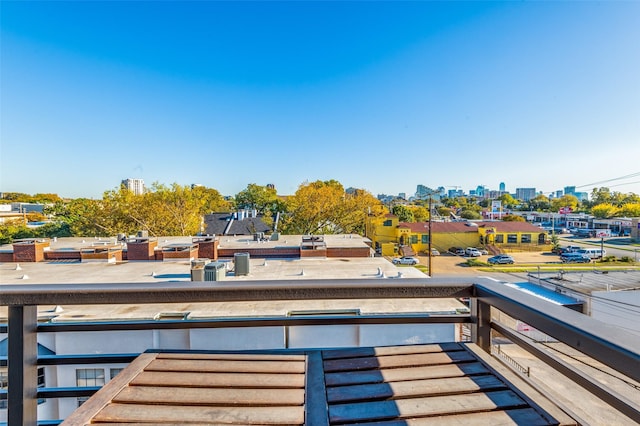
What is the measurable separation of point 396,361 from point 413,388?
0.20 meters

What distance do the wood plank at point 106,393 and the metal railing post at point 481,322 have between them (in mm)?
1520

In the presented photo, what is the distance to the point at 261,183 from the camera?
44.8 meters

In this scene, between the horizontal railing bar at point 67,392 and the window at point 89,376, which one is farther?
the window at point 89,376

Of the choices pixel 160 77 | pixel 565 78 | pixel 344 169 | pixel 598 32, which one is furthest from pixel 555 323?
pixel 344 169

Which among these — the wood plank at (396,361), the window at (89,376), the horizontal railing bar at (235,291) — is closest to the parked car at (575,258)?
the wood plank at (396,361)

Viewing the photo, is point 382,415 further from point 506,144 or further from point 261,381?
point 506,144

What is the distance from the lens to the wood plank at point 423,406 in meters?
1.00

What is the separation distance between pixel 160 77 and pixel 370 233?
2115 centimetres

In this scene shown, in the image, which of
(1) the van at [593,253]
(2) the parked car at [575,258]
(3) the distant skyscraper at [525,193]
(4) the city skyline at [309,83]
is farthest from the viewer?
(3) the distant skyscraper at [525,193]

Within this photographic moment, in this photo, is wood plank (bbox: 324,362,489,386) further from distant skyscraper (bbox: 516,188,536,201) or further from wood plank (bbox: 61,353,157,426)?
distant skyscraper (bbox: 516,188,536,201)

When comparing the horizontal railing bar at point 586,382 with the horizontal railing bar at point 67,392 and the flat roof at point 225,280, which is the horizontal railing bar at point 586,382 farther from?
the flat roof at point 225,280

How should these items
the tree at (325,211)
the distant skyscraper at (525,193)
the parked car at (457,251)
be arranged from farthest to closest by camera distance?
the distant skyscraper at (525,193), the parked car at (457,251), the tree at (325,211)

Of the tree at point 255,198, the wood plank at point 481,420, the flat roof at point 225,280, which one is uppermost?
the tree at point 255,198

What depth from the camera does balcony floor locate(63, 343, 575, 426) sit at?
1.00 m
